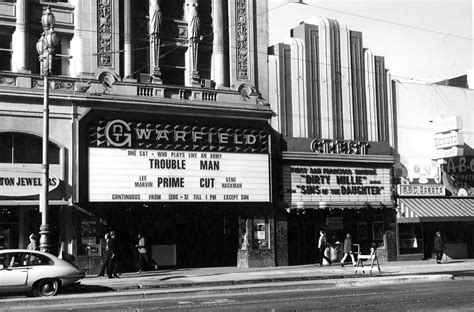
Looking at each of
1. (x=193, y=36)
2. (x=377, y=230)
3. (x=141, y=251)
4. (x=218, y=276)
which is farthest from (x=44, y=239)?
(x=377, y=230)

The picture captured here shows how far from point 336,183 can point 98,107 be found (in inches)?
521

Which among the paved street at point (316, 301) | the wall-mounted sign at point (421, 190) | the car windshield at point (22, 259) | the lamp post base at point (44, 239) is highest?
the wall-mounted sign at point (421, 190)

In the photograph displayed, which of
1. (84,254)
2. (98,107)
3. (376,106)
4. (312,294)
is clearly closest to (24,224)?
(84,254)

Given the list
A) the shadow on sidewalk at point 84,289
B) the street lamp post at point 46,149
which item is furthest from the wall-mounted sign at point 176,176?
the shadow on sidewalk at point 84,289

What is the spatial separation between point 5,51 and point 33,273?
44.5ft

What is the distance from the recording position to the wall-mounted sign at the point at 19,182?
2936 cm

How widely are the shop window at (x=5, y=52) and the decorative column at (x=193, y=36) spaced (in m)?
8.36

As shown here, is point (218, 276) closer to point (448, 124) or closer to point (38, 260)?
point (38, 260)

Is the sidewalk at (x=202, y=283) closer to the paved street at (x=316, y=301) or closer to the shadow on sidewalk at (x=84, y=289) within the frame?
the shadow on sidewalk at (x=84, y=289)

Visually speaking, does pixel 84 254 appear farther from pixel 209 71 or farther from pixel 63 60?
pixel 209 71

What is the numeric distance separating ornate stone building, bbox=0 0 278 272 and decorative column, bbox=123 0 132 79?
5cm

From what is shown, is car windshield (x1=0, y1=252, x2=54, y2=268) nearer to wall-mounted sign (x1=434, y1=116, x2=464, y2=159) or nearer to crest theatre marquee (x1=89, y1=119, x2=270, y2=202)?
crest theatre marquee (x1=89, y1=119, x2=270, y2=202)

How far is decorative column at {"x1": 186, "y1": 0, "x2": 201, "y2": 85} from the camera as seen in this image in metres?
34.4

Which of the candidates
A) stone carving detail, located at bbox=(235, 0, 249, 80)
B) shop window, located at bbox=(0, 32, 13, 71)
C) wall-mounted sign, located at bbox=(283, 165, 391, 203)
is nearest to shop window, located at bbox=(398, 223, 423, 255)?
wall-mounted sign, located at bbox=(283, 165, 391, 203)
